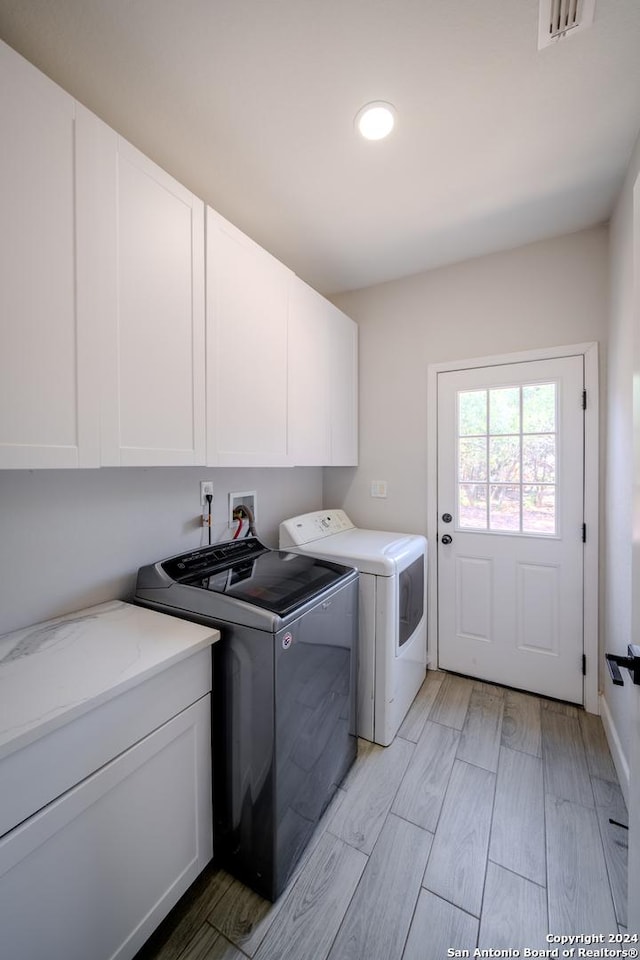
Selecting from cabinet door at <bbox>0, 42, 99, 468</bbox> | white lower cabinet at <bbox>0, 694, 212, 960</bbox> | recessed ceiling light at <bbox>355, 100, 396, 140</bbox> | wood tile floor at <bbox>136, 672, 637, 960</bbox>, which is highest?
recessed ceiling light at <bbox>355, 100, 396, 140</bbox>

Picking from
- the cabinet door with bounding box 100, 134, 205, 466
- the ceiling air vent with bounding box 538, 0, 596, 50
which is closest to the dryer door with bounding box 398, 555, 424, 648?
the cabinet door with bounding box 100, 134, 205, 466

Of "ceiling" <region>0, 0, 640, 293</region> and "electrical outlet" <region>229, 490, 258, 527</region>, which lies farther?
Answer: "electrical outlet" <region>229, 490, 258, 527</region>

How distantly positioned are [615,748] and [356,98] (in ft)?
9.37

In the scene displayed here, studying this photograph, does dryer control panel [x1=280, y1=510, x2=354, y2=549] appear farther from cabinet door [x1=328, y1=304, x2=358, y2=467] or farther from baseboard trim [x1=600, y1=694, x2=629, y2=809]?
baseboard trim [x1=600, y1=694, x2=629, y2=809]

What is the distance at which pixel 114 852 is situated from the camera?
0.90m

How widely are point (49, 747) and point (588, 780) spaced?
2.07 m

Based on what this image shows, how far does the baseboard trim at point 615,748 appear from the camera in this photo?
1.49 meters

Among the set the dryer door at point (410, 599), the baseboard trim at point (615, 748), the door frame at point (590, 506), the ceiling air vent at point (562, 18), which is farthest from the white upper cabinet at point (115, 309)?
the baseboard trim at point (615, 748)

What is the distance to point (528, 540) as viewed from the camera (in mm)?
2135

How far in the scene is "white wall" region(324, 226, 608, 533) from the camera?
1.99 meters

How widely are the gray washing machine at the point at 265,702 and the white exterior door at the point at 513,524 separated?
1191 millimetres

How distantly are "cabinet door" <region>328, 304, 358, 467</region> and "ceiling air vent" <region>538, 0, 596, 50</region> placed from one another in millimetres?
1348

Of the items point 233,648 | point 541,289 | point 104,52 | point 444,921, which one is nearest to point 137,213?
point 104,52

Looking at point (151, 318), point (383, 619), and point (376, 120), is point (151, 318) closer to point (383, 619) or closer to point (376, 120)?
point (376, 120)
